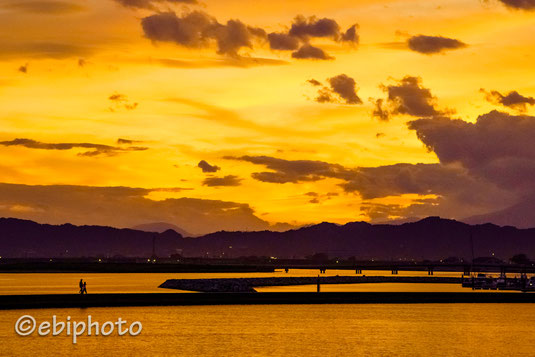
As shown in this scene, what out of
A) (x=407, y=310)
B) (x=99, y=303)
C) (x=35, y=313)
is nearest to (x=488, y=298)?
(x=407, y=310)

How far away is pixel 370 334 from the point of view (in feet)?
202

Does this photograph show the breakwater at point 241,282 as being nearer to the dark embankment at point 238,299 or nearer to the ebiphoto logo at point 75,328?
the dark embankment at point 238,299

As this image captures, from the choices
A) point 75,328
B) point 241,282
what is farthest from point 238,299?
point 241,282

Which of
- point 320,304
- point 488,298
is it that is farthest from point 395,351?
point 488,298

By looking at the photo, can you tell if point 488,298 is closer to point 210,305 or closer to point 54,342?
point 210,305

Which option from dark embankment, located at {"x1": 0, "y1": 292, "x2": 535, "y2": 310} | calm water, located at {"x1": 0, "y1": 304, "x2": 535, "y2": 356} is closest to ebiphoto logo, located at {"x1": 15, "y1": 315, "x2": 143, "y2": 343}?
calm water, located at {"x1": 0, "y1": 304, "x2": 535, "y2": 356}

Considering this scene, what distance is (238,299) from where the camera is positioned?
86.6 metres

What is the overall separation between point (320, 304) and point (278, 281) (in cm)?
6895

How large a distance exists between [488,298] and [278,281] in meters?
67.3

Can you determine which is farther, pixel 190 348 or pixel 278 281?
pixel 278 281

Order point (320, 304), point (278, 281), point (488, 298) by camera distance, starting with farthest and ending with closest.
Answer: point (278, 281) < point (488, 298) < point (320, 304)

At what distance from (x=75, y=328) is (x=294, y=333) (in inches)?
644

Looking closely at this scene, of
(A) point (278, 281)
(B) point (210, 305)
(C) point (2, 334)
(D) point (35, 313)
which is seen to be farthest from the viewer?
(A) point (278, 281)

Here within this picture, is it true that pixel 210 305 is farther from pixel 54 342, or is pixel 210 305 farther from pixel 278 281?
pixel 278 281
